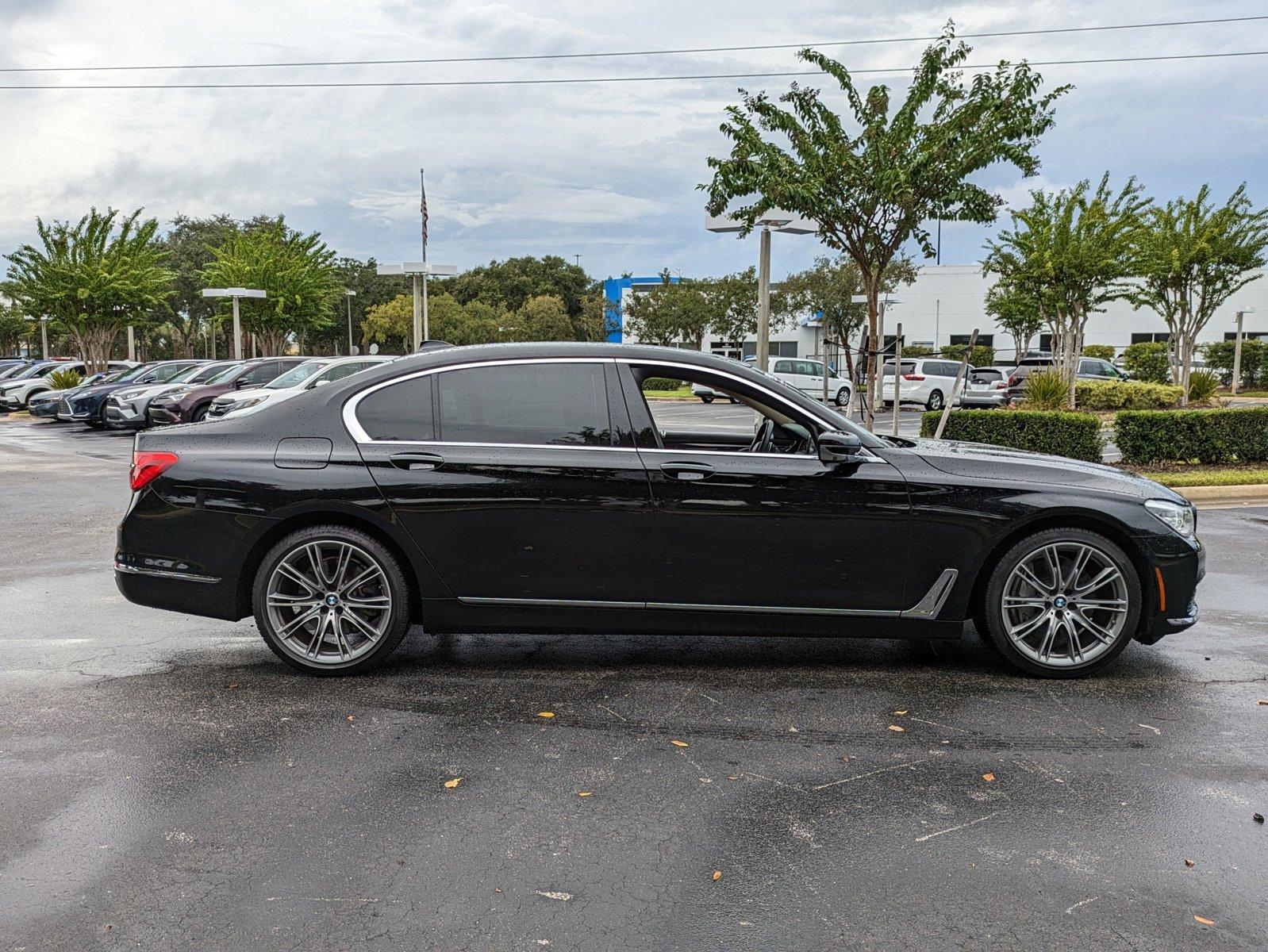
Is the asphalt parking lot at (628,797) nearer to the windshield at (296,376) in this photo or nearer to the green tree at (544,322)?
the windshield at (296,376)

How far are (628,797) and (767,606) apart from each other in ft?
5.22

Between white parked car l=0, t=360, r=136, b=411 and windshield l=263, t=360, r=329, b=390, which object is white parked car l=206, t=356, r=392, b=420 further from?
white parked car l=0, t=360, r=136, b=411

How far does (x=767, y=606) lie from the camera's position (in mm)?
5340

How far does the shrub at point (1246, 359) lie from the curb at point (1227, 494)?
38.1 meters

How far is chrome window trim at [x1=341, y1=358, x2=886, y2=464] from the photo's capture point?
17.6 ft

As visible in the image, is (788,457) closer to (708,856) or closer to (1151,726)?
(1151,726)

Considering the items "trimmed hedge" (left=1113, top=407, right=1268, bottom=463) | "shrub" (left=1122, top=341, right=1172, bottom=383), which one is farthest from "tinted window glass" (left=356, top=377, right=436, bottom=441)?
"shrub" (left=1122, top=341, right=1172, bottom=383)


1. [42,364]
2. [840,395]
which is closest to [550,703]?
[840,395]

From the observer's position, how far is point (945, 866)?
11.3 ft

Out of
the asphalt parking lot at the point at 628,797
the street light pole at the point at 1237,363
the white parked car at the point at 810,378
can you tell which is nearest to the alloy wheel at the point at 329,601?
the asphalt parking lot at the point at 628,797

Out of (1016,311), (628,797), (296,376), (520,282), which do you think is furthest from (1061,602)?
(520,282)

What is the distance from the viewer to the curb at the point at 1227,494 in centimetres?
1205

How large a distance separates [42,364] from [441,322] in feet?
116

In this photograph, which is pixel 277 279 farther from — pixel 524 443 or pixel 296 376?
pixel 524 443
